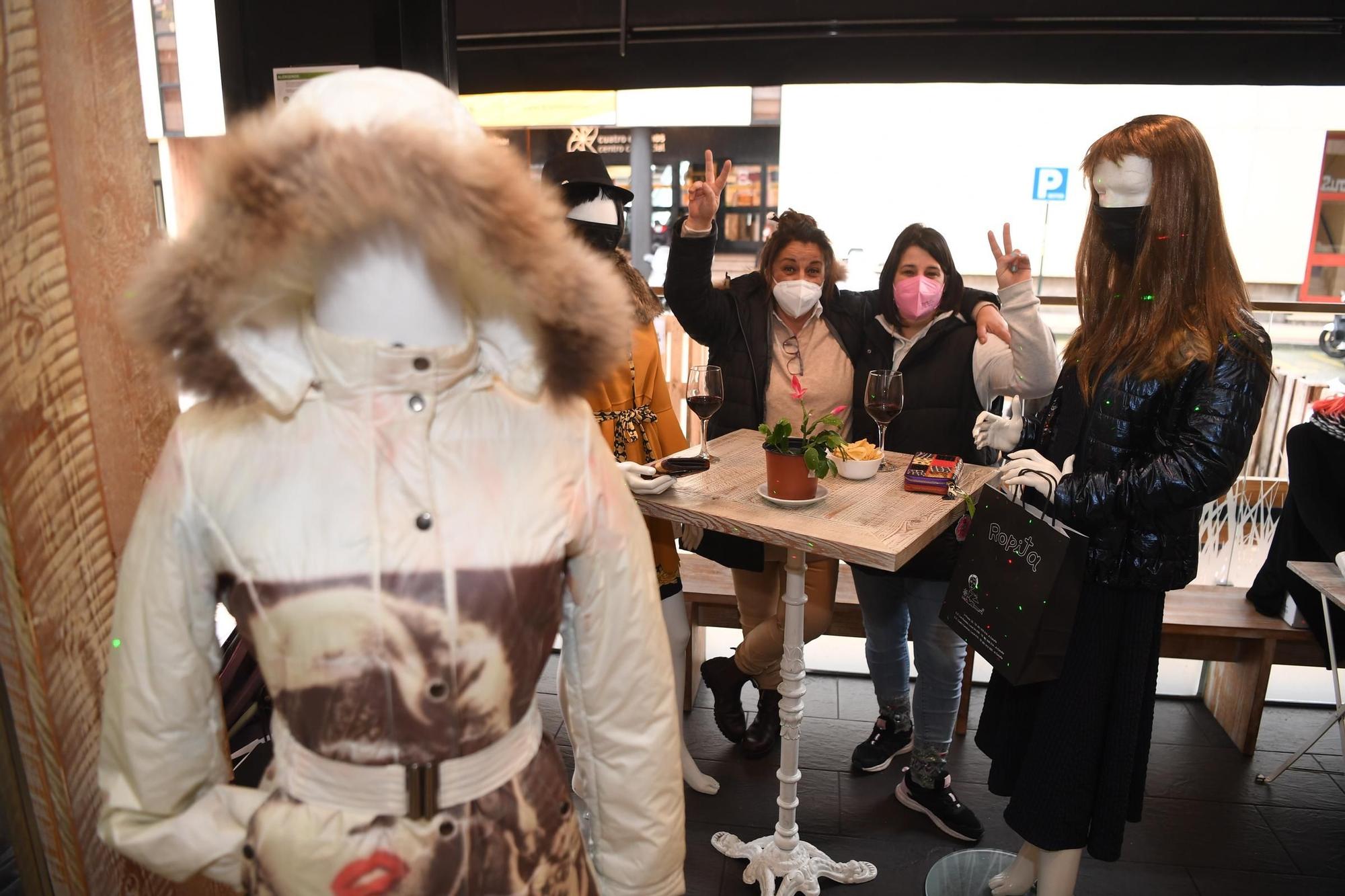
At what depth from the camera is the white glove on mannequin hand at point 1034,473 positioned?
5.56 feet

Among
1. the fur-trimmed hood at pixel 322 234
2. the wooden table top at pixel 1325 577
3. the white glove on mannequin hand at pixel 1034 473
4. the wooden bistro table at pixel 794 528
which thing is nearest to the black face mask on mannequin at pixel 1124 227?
the white glove on mannequin hand at pixel 1034 473

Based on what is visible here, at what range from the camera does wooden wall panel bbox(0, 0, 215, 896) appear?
1050 millimetres

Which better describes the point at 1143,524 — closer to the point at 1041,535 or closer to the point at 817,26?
the point at 1041,535

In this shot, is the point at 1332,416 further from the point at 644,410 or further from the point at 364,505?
the point at 364,505

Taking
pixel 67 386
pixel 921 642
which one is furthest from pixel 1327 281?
pixel 67 386

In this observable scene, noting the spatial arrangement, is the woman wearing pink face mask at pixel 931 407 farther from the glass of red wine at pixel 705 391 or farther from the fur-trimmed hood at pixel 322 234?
the fur-trimmed hood at pixel 322 234

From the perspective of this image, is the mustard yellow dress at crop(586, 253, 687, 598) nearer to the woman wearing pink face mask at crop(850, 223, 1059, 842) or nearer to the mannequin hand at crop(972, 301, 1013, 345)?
the woman wearing pink face mask at crop(850, 223, 1059, 842)

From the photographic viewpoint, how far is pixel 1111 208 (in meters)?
1.68

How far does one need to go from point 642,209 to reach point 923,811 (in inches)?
100

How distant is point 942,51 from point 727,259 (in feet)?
3.73

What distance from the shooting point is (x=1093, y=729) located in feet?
5.87

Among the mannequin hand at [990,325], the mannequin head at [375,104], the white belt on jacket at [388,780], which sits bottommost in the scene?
the white belt on jacket at [388,780]

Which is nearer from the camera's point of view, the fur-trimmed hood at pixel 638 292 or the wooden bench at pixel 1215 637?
the fur-trimmed hood at pixel 638 292

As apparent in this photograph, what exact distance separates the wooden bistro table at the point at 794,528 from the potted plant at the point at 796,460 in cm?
4
